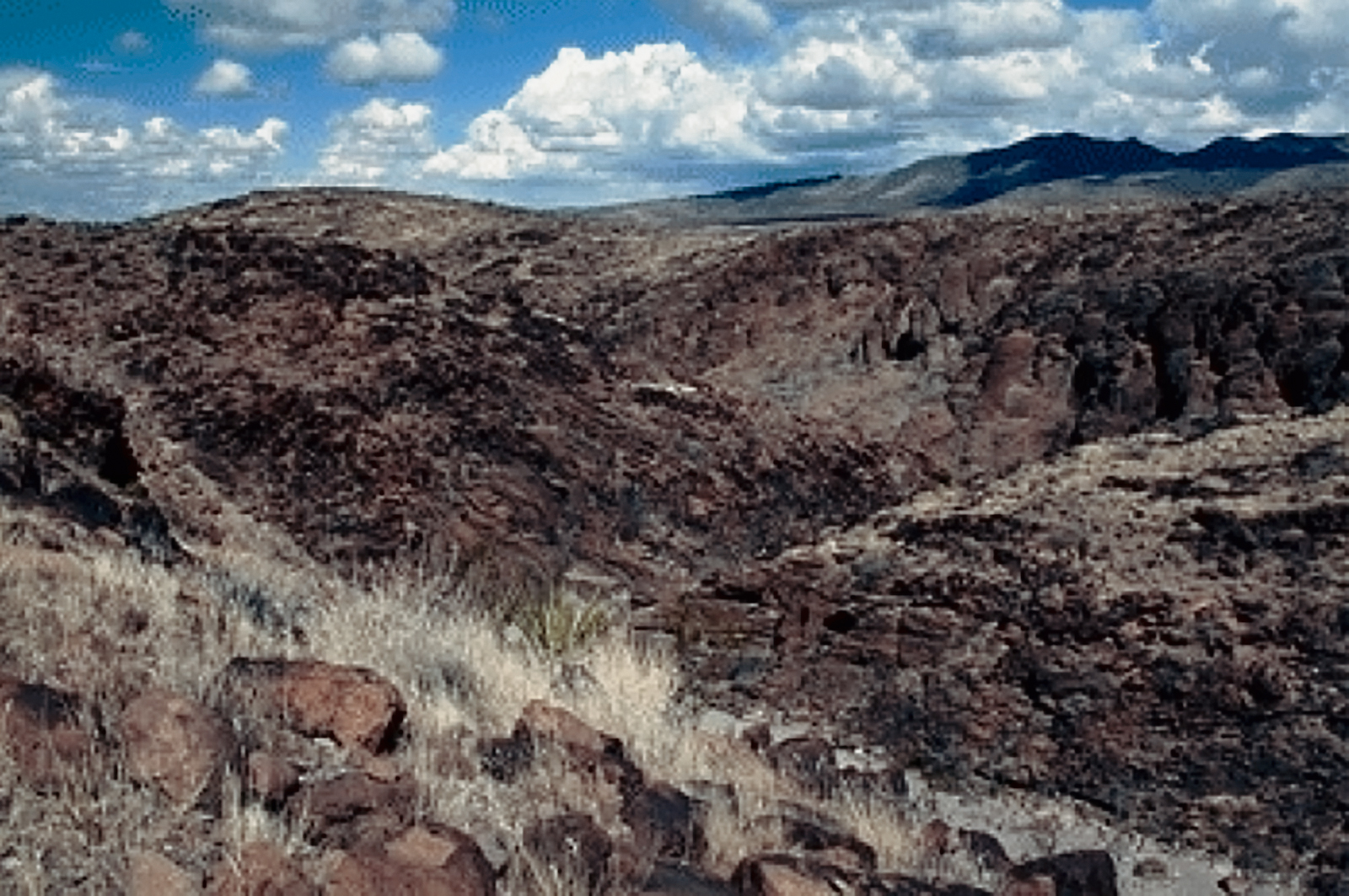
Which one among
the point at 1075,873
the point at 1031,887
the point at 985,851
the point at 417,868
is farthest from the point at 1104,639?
the point at 417,868

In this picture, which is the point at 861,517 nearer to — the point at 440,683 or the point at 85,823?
the point at 440,683

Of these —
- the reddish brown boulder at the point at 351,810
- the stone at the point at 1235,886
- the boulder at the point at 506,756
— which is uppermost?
the reddish brown boulder at the point at 351,810

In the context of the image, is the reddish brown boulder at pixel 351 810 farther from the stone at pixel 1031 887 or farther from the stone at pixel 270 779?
the stone at pixel 1031 887

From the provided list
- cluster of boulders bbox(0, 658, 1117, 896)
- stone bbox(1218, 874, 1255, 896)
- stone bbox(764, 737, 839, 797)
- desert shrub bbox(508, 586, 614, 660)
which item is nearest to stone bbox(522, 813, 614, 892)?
cluster of boulders bbox(0, 658, 1117, 896)

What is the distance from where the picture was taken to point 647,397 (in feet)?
48.1

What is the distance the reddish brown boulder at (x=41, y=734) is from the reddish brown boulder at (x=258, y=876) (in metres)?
0.54

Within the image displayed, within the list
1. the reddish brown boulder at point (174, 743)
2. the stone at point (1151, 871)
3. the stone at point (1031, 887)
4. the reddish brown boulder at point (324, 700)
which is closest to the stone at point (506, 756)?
the reddish brown boulder at point (324, 700)

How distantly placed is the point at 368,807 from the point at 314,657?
177cm

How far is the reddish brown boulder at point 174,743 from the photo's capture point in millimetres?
3668

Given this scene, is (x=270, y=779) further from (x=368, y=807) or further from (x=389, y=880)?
(x=389, y=880)

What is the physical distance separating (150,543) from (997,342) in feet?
52.3

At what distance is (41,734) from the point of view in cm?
366

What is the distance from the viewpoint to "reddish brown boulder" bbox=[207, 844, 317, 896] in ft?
10.5

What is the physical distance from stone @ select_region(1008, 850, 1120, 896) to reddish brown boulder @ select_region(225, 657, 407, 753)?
191cm
